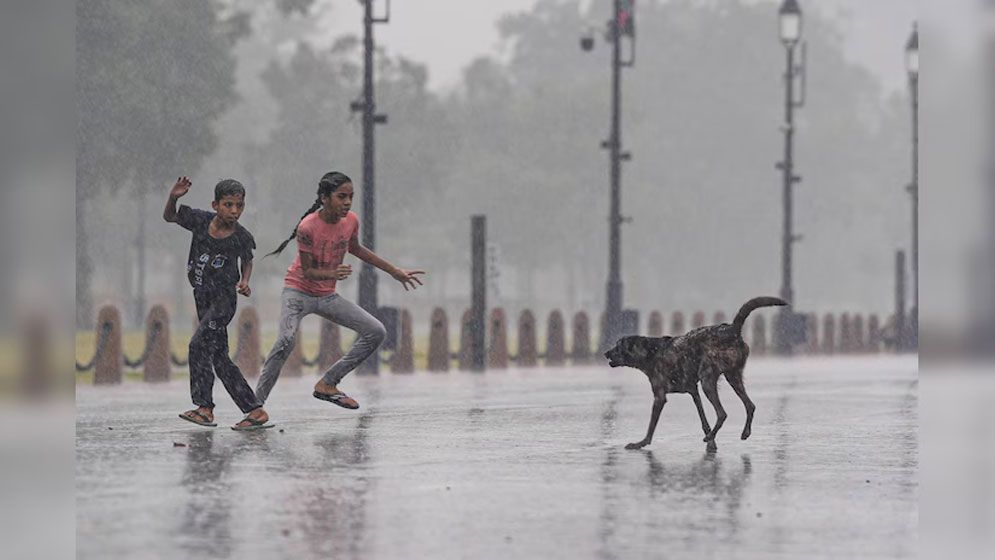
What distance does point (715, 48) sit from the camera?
102562 millimetres

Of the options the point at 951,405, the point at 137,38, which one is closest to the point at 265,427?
the point at 951,405

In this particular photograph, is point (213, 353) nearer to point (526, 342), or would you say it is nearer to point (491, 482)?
point (491, 482)

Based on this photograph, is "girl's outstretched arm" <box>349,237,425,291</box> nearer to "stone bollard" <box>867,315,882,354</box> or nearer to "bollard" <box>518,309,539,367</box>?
"bollard" <box>518,309,539,367</box>

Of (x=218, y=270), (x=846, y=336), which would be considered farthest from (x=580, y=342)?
(x=218, y=270)

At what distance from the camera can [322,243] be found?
15.9m

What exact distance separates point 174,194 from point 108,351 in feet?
38.1

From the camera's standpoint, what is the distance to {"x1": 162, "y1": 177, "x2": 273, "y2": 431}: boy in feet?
49.8

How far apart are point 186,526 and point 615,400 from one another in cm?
1265

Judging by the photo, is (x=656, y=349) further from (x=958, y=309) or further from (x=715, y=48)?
(x=715, y=48)

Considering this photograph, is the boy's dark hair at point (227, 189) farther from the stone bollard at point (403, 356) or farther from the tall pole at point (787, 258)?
the tall pole at point (787, 258)

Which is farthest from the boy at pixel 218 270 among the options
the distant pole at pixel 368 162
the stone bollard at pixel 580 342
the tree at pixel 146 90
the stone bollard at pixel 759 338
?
the tree at pixel 146 90

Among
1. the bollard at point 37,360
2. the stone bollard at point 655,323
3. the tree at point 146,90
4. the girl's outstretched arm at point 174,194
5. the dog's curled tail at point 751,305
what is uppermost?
the tree at point 146,90

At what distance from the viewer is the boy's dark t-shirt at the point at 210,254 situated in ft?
50.0

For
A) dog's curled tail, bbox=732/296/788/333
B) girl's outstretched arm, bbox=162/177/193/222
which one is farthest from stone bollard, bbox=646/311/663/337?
dog's curled tail, bbox=732/296/788/333
